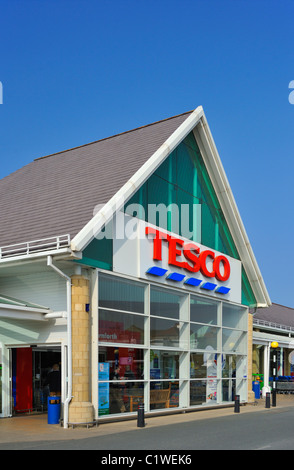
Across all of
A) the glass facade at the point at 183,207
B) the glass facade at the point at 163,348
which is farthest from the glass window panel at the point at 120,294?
the glass facade at the point at 183,207

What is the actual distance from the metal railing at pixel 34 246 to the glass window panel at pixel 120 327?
2562 mm

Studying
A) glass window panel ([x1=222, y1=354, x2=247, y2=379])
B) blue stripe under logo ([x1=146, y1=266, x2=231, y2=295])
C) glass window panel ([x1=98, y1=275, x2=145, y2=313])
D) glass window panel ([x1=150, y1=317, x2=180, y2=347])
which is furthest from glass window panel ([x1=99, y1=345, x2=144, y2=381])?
glass window panel ([x1=222, y1=354, x2=247, y2=379])

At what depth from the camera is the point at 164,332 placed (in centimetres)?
2098

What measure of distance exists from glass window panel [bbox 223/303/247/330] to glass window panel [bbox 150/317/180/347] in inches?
184

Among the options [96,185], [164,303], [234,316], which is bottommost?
[234,316]

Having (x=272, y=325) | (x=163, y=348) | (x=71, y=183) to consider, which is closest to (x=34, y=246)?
(x=71, y=183)

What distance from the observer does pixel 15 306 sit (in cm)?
1650

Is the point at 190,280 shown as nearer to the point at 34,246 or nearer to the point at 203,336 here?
the point at 203,336

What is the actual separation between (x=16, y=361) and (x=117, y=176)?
7.11m

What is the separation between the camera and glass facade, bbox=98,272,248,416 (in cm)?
1814

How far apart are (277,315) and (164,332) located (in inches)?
1161

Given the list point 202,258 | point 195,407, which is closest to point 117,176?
point 202,258

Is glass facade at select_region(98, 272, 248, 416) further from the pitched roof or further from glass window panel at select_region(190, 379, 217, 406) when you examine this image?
the pitched roof
